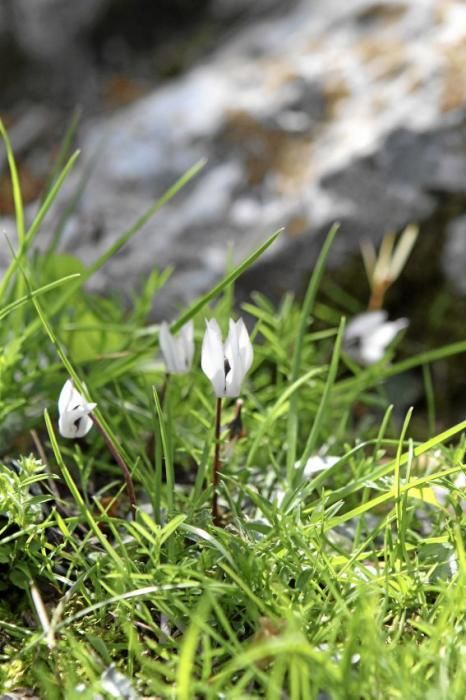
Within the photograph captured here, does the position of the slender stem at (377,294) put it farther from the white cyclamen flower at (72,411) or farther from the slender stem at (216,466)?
the white cyclamen flower at (72,411)

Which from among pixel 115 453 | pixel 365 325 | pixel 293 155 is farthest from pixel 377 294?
pixel 115 453

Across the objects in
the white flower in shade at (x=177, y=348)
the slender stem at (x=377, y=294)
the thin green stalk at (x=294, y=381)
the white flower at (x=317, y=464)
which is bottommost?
the slender stem at (x=377, y=294)

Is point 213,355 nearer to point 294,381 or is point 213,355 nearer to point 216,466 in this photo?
point 216,466

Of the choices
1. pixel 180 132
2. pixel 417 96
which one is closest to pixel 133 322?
pixel 180 132

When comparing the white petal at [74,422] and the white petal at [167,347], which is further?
the white petal at [167,347]

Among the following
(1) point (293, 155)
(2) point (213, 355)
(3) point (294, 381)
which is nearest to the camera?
(2) point (213, 355)

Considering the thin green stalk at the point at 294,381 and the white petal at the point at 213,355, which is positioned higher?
the white petal at the point at 213,355

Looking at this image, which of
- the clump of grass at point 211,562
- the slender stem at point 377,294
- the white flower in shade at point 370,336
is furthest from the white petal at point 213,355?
the slender stem at point 377,294
